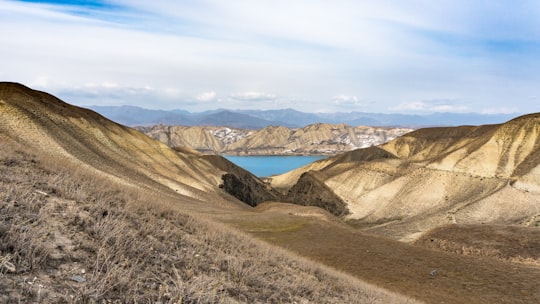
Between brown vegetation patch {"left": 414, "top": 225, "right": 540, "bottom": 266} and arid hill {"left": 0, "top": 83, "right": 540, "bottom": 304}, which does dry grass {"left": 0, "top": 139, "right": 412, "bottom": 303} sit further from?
brown vegetation patch {"left": 414, "top": 225, "right": 540, "bottom": 266}

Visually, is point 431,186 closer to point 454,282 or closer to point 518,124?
point 518,124

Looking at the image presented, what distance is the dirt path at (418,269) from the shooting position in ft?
44.3

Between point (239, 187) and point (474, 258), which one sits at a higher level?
point (474, 258)

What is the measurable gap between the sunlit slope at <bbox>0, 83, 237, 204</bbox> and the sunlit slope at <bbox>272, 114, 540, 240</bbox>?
90.3ft

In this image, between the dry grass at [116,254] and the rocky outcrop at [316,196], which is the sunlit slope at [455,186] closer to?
the rocky outcrop at [316,196]

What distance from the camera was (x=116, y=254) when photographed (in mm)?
5465

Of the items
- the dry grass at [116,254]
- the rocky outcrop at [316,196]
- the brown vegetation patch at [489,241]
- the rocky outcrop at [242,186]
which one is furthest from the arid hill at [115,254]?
the rocky outcrop at [242,186]

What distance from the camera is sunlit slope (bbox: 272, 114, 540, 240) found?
43.3 m

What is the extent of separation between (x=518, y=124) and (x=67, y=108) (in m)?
69.7

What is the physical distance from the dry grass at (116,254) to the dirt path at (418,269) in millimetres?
6168

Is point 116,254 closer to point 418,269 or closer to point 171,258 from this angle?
point 171,258

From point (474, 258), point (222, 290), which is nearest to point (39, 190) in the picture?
point (222, 290)

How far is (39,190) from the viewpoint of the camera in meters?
6.96

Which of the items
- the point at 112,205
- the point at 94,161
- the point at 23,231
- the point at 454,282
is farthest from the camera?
the point at 94,161
